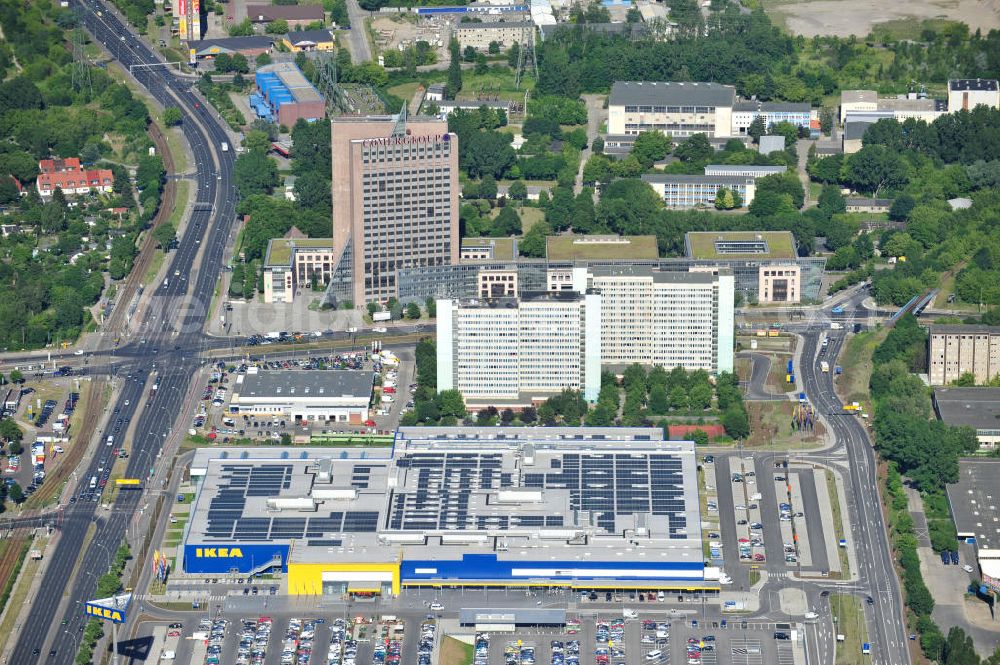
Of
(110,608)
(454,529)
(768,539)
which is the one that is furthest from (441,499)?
(110,608)

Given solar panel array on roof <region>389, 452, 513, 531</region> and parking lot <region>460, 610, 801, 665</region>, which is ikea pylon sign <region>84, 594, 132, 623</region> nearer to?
solar panel array on roof <region>389, 452, 513, 531</region>

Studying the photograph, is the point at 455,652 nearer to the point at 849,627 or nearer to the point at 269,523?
the point at 269,523

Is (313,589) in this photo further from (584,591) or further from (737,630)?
(737,630)

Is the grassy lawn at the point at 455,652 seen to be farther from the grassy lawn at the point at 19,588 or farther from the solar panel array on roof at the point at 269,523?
the grassy lawn at the point at 19,588

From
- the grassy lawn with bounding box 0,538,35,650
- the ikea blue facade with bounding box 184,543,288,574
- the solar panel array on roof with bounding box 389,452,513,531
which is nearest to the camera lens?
the grassy lawn with bounding box 0,538,35,650

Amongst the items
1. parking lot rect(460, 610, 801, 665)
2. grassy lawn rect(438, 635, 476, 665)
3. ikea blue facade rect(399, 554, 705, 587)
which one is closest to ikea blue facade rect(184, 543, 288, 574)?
ikea blue facade rect(399, 554, 705, 587)

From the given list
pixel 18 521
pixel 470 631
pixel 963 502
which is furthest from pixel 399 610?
pixel 963 502
